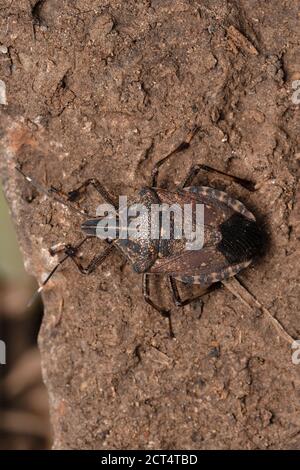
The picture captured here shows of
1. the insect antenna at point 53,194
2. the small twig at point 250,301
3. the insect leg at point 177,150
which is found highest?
the insect leg at point 177,150

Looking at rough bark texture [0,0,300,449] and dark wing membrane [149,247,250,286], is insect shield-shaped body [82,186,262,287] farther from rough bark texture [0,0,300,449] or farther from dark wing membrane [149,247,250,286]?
rough bark texture [0,0,300,449]

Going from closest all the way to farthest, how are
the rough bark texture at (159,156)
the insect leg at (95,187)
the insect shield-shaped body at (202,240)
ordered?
the insect shield-shaped body at (202,240) < the rough bark texture at (159,156) < the insect leg at (95,187)

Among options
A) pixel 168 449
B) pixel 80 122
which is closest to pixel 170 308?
pixel 168 449

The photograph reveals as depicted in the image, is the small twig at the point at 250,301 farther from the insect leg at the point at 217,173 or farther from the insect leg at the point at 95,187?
the insect leg at the point at 95,187

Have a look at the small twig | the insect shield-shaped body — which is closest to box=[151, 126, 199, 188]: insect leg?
the insect shield-shaped body

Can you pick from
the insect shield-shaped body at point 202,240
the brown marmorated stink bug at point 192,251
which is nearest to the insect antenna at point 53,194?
the brown marmorated stink bug at point 192,251
